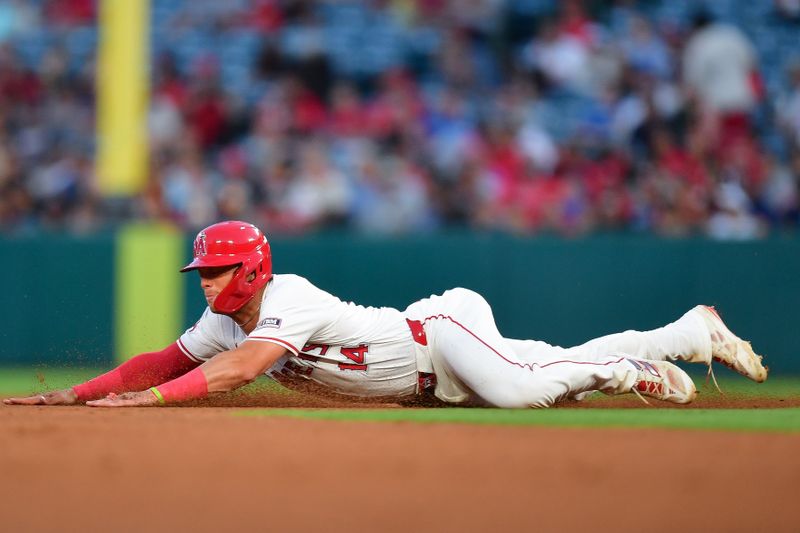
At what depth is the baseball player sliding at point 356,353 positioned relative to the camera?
5.69m

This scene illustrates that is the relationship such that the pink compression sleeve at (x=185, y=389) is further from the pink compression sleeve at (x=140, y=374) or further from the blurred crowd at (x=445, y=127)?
the blurred crowd at (x=445, y=127)

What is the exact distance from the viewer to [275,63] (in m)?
12.6

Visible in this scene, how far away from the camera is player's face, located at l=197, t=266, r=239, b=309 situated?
5.76 meters

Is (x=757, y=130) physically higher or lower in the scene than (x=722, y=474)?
higher

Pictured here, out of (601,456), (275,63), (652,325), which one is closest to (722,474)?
(601,456)

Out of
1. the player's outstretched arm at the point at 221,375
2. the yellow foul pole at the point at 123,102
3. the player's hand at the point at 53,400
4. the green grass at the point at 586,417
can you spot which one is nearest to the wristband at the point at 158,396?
the player's outstretched arm at the point at 221,375

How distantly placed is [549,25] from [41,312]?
19.7ft

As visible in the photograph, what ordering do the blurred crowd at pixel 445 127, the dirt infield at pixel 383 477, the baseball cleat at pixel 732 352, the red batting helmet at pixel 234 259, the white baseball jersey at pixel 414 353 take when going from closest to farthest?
the dirt infield at pixel 383 477, the red batting helmet at pixel 234 259, the white baseball jersey at pixel 414 353, the baseball cleat at pixel 732 352, the blurred crowd at pixel 445 127

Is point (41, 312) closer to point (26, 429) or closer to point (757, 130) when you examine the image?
point (26, 429)

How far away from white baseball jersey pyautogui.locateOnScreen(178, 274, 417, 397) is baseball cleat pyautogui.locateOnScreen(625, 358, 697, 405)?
1157 millimetres

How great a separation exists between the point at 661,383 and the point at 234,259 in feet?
7.52

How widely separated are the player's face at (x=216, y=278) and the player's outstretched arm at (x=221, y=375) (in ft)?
1.14

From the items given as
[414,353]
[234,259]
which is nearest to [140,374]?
[234,259]

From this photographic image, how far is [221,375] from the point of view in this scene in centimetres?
554
